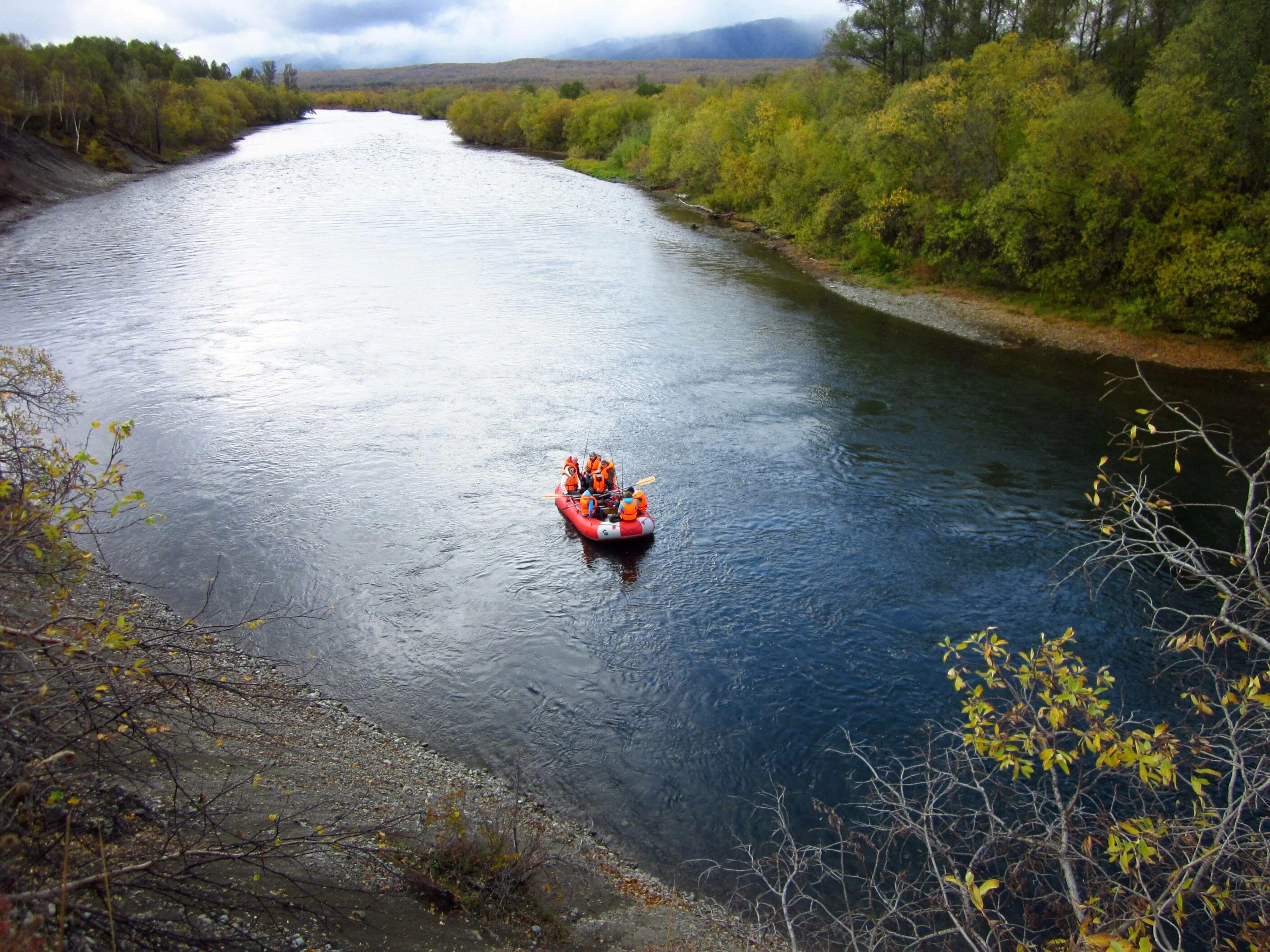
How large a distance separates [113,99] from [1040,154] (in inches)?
3162

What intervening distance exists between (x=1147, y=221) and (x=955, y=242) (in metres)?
8.84

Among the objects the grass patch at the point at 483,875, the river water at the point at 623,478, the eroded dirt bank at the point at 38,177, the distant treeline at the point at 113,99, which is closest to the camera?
the grass patch at the point at 483,875

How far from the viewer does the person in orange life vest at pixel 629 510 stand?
1989cm

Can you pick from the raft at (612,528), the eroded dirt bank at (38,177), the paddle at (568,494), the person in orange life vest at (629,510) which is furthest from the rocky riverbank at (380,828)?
the eroded dirt bank at (38,177)

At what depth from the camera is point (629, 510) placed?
65.4 ft

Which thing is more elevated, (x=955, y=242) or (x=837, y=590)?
(x=955, y=242)

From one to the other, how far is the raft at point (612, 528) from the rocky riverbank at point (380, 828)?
23.3ft

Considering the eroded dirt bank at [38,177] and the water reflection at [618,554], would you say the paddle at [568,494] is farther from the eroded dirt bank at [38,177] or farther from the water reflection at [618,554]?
the eroded dirt bank at [38,177]

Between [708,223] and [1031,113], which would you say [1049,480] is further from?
[708,223]

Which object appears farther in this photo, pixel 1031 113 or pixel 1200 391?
pixel 1031 113

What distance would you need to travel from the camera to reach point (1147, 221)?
1304 inches

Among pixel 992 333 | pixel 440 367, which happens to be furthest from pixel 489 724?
pixel 992 333

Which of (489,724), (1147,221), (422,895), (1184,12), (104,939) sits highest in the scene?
(1184,12)

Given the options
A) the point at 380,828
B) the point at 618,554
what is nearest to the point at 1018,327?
the point at 618,554
